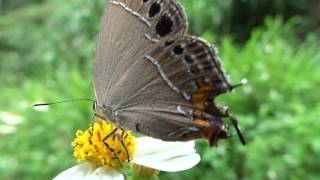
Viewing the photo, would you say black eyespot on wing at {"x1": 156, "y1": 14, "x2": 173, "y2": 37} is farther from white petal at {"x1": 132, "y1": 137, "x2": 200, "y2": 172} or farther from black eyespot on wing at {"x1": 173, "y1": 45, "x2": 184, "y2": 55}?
white petal at {"x1": 132, "y1": 137, "x2": 200, "y2": 172}

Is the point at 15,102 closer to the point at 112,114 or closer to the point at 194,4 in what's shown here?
the point at 194,4

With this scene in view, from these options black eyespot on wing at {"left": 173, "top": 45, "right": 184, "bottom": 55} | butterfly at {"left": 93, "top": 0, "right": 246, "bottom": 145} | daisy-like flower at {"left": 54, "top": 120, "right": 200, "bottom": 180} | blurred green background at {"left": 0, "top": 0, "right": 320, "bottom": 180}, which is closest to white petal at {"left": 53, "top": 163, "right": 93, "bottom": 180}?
daisy-like flower at {"left": 54, "top": 120, "right": 200, "bottom": 180}

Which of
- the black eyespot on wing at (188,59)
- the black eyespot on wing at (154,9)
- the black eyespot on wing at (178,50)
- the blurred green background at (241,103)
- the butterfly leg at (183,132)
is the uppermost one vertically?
the blurred green background at (241,103)

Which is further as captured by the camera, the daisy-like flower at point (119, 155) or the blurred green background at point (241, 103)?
the blurred green background at point (241, 103)

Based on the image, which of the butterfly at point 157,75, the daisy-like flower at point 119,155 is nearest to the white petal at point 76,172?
the daisy-like flower at point 119,155

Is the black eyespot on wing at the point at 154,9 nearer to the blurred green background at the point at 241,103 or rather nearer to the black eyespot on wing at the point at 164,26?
the black eyespot on wing at the point at 164,26

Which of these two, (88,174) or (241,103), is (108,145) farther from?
(241,103)

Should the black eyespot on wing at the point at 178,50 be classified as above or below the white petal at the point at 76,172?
above
